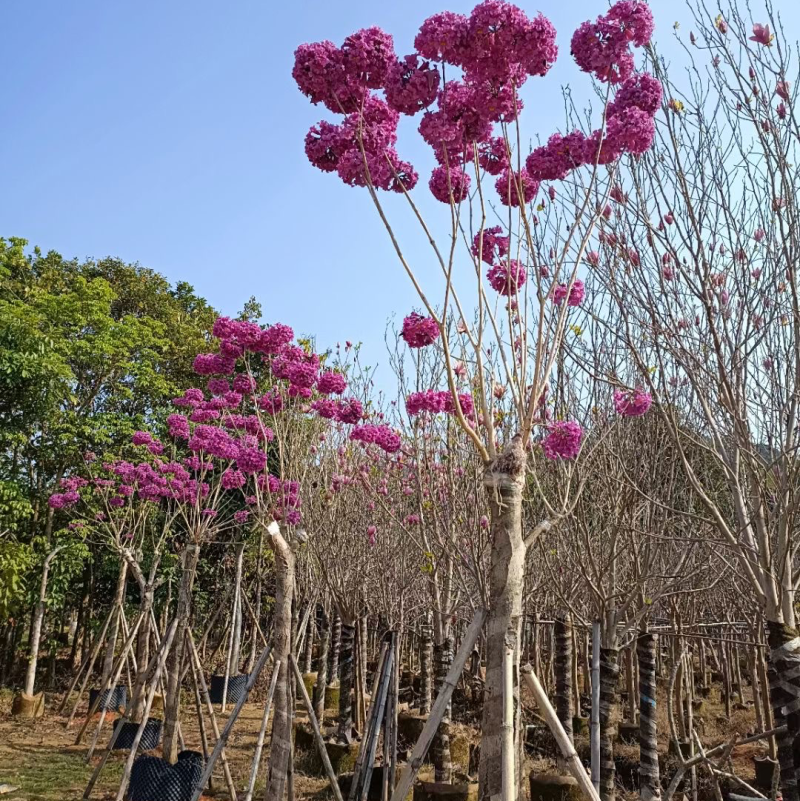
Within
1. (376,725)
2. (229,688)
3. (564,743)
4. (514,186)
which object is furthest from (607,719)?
(229,688)

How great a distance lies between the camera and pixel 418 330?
3.95 m

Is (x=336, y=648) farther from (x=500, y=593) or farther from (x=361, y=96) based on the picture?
(x=361, y=96)

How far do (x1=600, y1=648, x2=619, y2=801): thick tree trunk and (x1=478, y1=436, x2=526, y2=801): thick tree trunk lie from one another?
3.94 m

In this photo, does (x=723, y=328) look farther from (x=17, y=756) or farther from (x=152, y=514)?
(x=152, y=514)

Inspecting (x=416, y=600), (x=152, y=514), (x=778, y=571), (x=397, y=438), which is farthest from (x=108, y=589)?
(x=778, y=571)

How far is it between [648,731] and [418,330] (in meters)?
4.53

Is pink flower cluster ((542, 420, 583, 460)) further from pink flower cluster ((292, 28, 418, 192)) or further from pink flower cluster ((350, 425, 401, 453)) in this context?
pink flower cluster ((350, 425, 401, 453))

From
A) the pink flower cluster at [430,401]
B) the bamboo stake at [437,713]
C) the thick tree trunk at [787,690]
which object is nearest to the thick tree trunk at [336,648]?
the pink flower cluster at [430,401]

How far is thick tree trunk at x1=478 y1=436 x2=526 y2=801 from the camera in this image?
286 centimetres

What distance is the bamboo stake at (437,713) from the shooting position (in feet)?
9.77

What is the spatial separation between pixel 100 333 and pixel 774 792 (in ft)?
45.9

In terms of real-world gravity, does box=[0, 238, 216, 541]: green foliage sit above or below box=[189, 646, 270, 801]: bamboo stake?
above

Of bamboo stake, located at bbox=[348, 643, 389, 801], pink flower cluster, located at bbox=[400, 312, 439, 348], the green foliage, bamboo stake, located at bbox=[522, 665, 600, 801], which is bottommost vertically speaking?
bamboo stake, located at bbox=[348, 643, 389, 801]

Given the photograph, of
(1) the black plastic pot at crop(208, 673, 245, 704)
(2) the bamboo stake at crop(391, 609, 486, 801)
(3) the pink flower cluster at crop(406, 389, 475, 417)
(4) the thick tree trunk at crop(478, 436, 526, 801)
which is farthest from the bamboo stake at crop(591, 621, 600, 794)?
(1) the black plastic pot at crop(208, 673, 245, 704)
